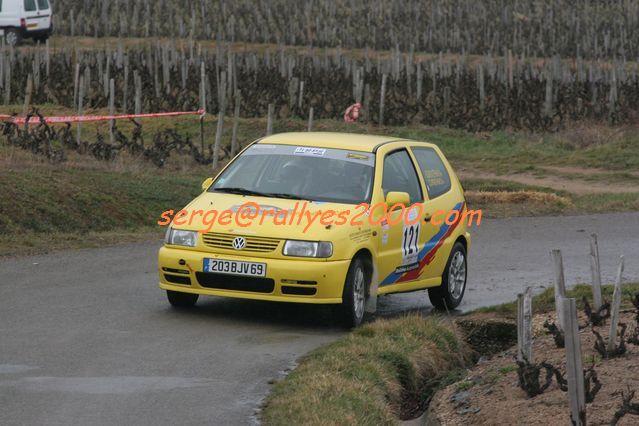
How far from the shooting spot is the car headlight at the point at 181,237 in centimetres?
1201

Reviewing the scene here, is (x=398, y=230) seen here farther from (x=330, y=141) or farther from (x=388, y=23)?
(x=388, y=23)

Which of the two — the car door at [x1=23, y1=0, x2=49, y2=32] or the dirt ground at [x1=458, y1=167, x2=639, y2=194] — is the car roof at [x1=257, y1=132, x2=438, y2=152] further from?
the car door at [x1=23, y1=0, x2=49, y2=32]

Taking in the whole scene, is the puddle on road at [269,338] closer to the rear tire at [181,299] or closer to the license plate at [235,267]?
the license plate at [235,267]

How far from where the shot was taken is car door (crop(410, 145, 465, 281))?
44.0ft

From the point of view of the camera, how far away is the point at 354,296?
12023mm

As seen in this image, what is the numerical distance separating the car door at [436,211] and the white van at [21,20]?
36588mm

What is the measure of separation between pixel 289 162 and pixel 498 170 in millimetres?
17357

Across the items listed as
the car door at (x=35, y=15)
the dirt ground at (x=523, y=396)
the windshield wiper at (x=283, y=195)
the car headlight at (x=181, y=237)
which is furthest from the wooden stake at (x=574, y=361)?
the car door at (x=35, y=15)

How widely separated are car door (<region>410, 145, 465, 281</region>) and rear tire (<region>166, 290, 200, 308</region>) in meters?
2.16

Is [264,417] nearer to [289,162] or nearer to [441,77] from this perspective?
[289,162]

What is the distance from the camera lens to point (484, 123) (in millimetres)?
38562

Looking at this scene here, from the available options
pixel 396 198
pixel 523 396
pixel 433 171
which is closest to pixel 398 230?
pixel 396 198

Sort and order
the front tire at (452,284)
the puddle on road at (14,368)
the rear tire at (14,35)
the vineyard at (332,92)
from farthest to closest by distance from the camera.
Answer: the rear tire at (14,35) → the vineyard at (332,92) → the front tire at (452,284) → the puddle on road at (14,368)

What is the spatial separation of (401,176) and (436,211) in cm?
53
